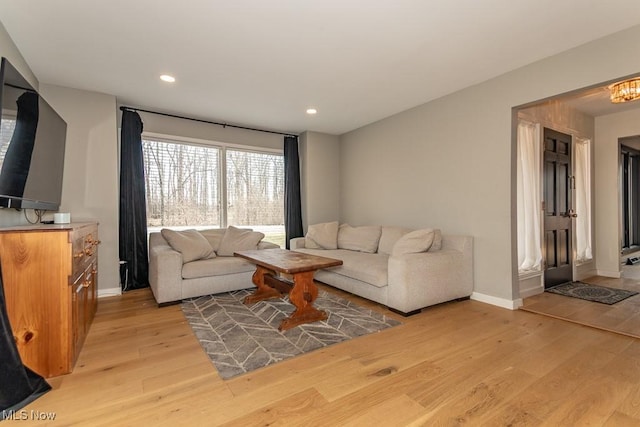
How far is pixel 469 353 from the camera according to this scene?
2.12m

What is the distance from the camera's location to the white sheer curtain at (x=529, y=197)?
3529 millimetres

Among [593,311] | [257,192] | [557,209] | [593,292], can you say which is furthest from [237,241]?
[593,292]

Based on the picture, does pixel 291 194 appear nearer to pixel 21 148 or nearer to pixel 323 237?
pixel 323 237

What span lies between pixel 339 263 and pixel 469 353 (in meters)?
1.27

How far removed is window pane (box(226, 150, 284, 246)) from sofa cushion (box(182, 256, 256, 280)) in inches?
51.1

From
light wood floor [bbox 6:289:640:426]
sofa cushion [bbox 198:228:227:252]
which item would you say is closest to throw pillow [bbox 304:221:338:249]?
sofa cushion [bbox 198:228:227:252]

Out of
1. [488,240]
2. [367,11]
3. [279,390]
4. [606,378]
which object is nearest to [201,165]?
[367,11]

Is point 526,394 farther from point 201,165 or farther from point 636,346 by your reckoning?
point 201,165

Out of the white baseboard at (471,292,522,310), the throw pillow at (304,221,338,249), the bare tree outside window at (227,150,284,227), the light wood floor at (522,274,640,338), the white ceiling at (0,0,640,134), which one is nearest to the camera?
the white ceiling at (0,0,640,134)

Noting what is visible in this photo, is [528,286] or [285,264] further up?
[285,264]

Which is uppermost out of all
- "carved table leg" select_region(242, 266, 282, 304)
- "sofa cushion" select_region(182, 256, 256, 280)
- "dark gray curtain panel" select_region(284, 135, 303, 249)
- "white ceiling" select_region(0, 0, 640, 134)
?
"white ceiling" select_region(0, 0, 640, 134)

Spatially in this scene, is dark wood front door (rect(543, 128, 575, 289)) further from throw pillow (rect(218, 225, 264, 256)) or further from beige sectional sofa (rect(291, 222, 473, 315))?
throw pillow (rect(218, 225, 264, 256))

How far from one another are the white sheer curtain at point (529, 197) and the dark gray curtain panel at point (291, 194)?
132 inches

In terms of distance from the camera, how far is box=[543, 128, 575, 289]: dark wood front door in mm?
3826
